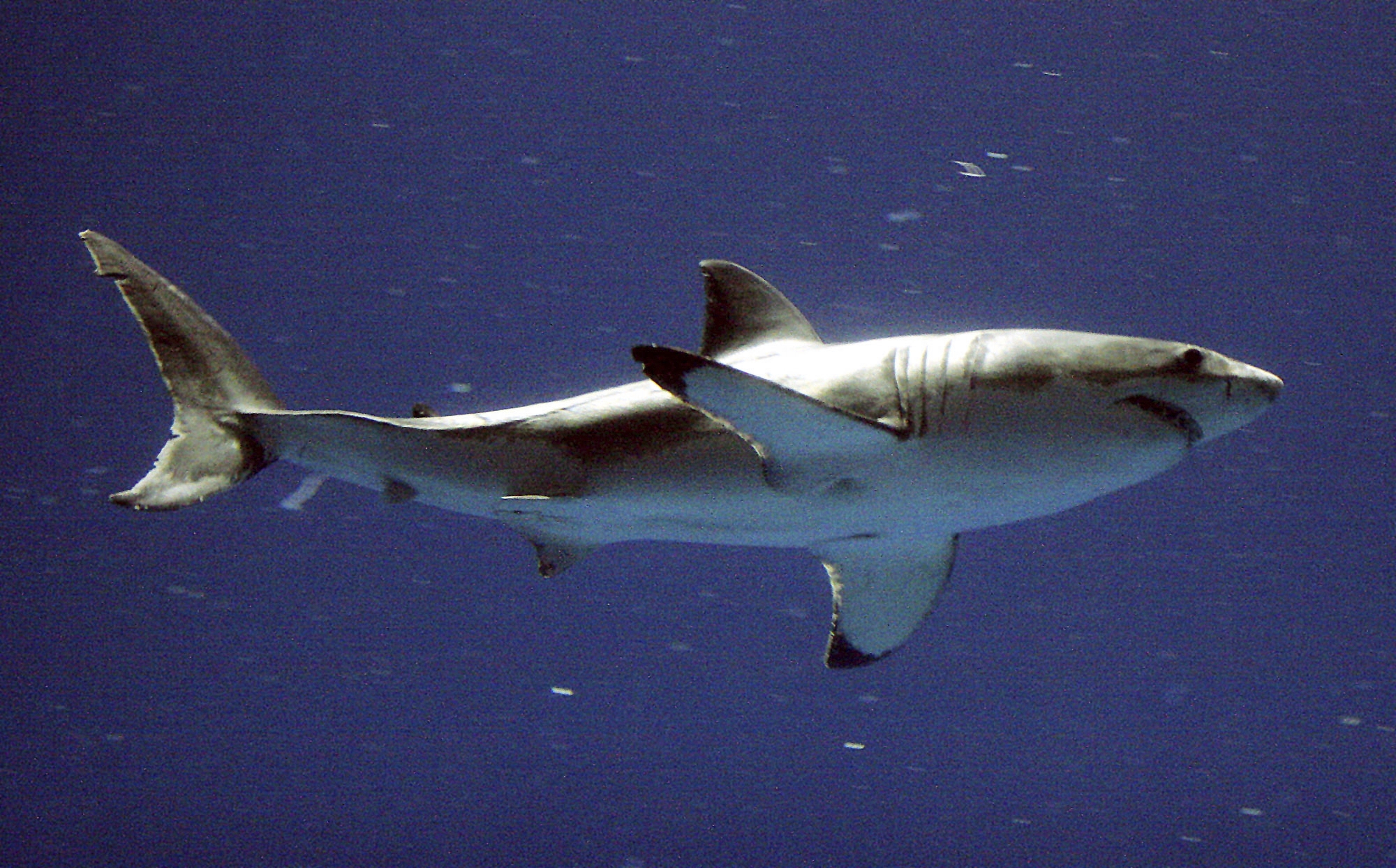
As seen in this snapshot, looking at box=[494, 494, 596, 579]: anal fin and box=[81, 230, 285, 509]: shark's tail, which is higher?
box=[81, 230, 285, 509]: shark's tail

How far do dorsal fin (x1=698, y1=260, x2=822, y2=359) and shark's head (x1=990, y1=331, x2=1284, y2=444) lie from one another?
1104mm

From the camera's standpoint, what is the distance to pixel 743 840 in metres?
15.5

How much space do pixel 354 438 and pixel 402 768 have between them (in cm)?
1416

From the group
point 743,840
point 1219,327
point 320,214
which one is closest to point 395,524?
point 320,214

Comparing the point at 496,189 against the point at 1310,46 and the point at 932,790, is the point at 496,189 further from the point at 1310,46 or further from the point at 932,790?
the point at 932,790

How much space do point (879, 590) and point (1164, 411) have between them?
56.2 inches

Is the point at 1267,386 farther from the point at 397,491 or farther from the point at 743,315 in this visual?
the point at 397,491

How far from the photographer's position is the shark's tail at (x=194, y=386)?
368 centimetres

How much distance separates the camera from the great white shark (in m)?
2.72

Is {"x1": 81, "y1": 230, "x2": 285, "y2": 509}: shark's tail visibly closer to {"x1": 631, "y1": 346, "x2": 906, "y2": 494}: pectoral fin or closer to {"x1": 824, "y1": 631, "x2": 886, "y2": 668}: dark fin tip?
{"x1": 631, "y1": 346, "x2": 906, "y2": 494}: pectoral fin

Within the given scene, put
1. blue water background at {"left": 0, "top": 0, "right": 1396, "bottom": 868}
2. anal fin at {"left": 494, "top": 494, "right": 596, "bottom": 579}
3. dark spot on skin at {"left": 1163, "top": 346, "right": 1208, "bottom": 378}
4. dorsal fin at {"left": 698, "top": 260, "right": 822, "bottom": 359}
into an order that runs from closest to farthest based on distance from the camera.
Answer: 1. dark spot on skin at {"left": 1163, "top": 346, "right": 1208, "bottom": 378}
2. anal fin at {"left": 494, "top": 494, "right": 596, "bottom": 579}
3. dorsal fin at {"left": 698, "top": 260, "right": 822, "bottom": 359}
4. blue water background at {"left": 0, "top": 0, "right": 1396, "bottom": 868}

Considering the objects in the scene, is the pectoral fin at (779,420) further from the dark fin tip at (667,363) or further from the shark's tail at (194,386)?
the shark's tail at (194,386)

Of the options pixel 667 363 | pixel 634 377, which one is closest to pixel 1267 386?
pixel 667 363

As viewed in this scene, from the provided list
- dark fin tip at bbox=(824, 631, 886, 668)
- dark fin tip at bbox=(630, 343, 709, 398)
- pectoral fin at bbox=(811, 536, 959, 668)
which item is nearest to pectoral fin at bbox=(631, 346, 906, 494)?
dark fin tip at bbox=(630, 343, 709, 398)
